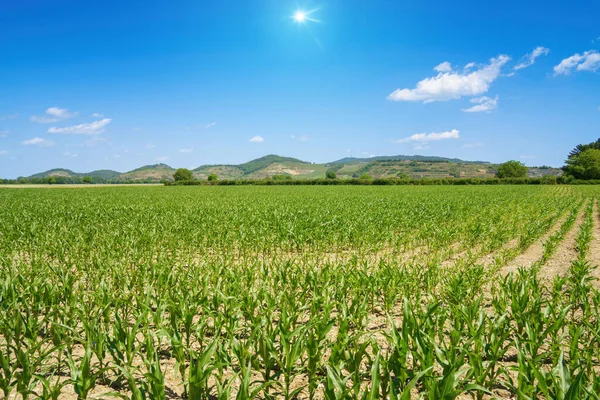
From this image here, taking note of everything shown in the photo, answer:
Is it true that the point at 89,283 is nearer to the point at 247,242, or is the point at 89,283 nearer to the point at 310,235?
the point at 247,242

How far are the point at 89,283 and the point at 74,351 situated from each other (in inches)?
131

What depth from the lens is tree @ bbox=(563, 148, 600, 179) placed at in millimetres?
101250

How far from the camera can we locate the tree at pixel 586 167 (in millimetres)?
101250

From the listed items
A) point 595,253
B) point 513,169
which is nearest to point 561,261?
point 595,253

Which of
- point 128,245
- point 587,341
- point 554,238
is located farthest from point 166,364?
point 554,238

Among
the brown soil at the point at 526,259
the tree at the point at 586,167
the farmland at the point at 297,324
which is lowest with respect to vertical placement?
the brown soil at the point at 526,259

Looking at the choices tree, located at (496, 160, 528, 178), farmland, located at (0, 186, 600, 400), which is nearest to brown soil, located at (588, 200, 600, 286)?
farmland, located at (0, 186, 600, 400)

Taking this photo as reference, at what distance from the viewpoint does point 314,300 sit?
5.02 metres

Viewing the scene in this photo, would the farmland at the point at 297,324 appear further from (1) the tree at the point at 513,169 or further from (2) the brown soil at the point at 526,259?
(1) the tree at the point at 513,169

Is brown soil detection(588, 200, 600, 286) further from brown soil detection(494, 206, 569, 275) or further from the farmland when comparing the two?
brown soil detection(494, 206, 569, 275)

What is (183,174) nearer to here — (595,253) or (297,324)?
(595,253)

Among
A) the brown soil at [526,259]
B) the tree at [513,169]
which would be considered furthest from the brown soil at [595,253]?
the tree at [513,169]

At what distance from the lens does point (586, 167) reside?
105 metres

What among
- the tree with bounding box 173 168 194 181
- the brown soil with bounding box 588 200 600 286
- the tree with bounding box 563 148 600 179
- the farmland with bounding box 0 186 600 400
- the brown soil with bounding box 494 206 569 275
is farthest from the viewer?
the tree with bounding box 173 168 194 181
